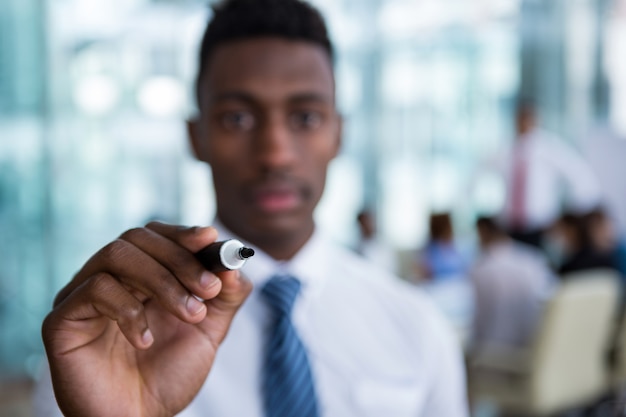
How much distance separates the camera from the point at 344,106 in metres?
2.82

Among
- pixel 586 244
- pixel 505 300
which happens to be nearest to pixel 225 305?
pixel 505 300

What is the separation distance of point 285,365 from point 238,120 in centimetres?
31

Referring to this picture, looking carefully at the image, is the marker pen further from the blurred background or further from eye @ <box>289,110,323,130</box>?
the blurred background

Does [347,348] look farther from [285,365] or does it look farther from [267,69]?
[267,69]

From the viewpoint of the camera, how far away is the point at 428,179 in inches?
312

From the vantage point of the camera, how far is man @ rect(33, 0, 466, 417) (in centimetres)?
82

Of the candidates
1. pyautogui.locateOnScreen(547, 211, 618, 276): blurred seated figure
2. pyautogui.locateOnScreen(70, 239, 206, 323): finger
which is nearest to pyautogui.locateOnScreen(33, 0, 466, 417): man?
pyautogui.locateOnScreen(70, 239, 206, 323): finger

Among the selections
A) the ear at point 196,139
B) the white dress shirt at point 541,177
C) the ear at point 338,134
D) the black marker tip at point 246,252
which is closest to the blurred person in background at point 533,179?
the white dress shirt at point 541,177

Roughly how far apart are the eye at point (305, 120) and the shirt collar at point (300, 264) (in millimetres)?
153

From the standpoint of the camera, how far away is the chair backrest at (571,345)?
3473mm

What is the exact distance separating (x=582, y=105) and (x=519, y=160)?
84.0 inches

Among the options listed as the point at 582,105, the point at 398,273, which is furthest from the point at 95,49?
the point at 582,105

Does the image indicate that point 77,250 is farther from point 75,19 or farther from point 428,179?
point 428,179

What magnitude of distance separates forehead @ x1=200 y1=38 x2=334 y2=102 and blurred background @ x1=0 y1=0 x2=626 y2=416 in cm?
271
